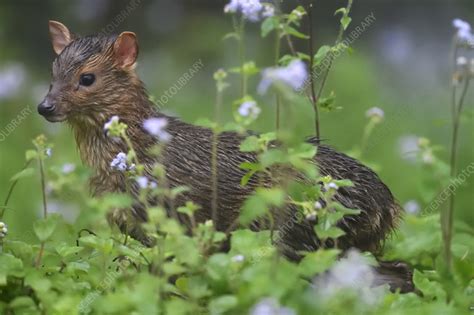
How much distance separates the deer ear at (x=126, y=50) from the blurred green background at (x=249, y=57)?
2.88 meters

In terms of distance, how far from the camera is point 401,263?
5.56 meters

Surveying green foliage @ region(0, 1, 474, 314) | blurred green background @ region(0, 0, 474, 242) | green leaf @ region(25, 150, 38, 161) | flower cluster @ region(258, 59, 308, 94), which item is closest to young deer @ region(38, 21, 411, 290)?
green foliage @ region(0, 1, 474, 314)

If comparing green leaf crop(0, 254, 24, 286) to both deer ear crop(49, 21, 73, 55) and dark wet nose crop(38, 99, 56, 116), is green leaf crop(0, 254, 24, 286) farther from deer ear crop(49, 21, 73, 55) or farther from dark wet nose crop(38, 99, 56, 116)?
deer ear crop(49, 21, 73, 55)

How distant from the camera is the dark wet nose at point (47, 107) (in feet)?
19.0

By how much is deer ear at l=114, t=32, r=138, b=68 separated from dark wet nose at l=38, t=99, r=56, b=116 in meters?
0.41

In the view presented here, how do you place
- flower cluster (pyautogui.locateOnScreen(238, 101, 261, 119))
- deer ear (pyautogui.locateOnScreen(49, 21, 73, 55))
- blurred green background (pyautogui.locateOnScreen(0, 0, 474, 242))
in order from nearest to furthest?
flower cluster (pyautogui.locateOnScreen(238, 101, 261, 119)), deer ear (pyautogui.locateOnScreen(49, 21, 73, 55)), blurred green background (pyautogui.locateOnScreen(0, 0, 474, 242))

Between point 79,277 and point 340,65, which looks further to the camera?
point 340,65

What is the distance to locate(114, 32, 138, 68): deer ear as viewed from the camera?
5898mm

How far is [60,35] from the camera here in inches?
246

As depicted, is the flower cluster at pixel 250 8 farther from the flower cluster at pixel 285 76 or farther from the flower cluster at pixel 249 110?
the flower cluster at pixel 285 76

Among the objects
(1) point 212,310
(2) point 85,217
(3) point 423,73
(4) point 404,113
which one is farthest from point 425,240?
(3) point 423,73

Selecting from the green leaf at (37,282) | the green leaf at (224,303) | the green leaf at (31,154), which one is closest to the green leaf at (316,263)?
the green leaf at (224,303)

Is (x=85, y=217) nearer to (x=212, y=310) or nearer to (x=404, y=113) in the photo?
(x=212, y=310)

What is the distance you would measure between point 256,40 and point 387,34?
5.01 ft
